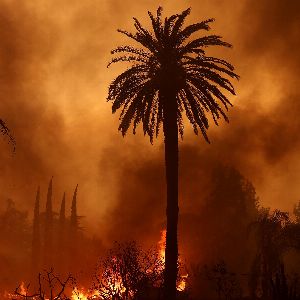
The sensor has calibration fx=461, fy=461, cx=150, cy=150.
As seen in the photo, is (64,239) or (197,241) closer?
(197,241)

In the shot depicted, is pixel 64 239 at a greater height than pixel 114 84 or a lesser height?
greater

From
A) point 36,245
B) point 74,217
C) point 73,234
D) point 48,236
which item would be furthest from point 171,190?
point 74,217

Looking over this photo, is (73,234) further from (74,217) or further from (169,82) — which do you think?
(169,82)

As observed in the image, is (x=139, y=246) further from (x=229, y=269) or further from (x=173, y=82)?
(x=173, y=82)

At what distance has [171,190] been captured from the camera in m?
23.3

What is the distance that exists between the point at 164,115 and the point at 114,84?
320cm

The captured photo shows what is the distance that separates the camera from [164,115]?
23938mm

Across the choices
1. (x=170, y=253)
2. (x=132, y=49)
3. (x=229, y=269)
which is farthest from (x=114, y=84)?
(x=229, y=269)

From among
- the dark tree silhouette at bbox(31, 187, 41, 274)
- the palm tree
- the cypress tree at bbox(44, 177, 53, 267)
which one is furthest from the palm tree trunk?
the dark tree silhouette at bbox(31, 187, 41, 274)

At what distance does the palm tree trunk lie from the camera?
21.8 meters

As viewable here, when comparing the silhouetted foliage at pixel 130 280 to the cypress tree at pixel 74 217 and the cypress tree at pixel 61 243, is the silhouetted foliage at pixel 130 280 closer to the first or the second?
the cypress tree at pixel 61 243

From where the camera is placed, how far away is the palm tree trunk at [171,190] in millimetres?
21781

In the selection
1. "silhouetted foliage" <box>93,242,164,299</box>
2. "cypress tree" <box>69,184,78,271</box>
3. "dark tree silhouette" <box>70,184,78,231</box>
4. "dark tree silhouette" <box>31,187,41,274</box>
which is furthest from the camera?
"dark tree silhouette" <box>70,184,78,231</box>

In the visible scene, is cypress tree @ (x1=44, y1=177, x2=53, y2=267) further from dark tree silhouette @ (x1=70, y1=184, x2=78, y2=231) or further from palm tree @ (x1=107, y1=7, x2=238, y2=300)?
palm tree @ (x1=107, y1=7, x2=238, y2=300)
